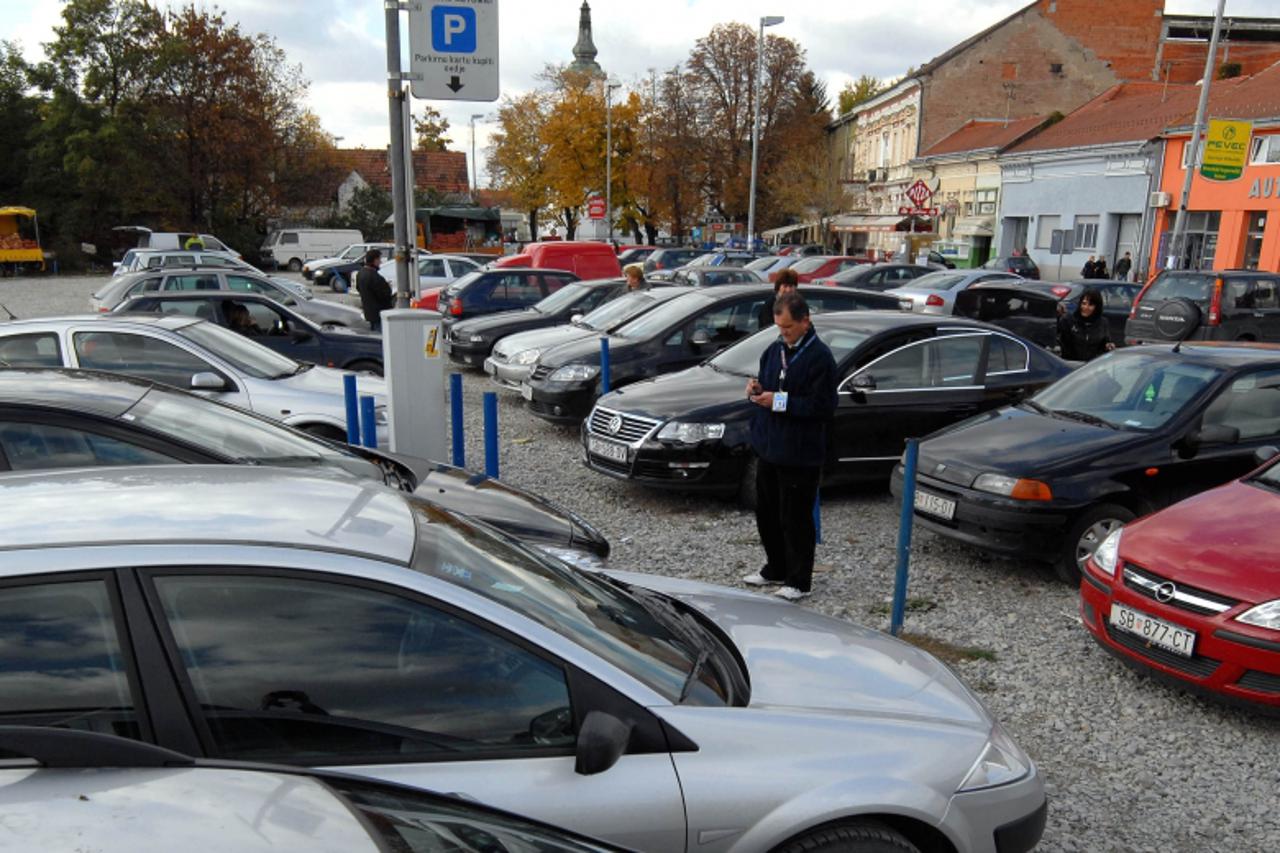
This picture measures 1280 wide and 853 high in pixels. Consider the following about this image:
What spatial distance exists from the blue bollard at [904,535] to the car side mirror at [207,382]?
16.9ft

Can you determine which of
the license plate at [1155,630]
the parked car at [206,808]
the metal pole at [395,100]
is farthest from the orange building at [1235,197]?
the parked car at [206,808]

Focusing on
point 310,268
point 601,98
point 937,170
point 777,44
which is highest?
point 777,44

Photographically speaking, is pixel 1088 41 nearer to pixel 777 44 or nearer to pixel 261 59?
pixel 777 44

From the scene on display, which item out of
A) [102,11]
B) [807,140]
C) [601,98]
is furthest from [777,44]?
[102,11]

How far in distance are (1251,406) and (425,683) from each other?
6282 mm

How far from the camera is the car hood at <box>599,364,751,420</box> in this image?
7.80 meters

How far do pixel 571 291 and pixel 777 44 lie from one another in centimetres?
4259

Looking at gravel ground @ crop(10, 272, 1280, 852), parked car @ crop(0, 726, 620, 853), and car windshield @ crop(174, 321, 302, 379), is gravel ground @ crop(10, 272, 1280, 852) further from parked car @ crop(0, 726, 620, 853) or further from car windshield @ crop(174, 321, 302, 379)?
parked car @ crop(0, 726, 620, 853)

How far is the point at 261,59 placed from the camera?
1843 inches

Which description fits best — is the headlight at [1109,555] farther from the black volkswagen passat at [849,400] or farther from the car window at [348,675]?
the car window at [348,675]

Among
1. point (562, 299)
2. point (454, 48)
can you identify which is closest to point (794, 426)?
point (454, 48)

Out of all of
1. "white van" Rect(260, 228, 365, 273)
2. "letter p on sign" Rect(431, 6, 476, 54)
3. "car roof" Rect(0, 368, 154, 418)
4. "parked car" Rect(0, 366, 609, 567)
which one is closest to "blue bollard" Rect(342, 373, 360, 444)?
"parked car" Rect(0, 366, 609, 567)

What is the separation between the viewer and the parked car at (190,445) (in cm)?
448

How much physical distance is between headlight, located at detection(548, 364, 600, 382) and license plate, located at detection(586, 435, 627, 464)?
193cm
